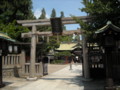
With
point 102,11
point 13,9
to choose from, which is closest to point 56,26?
point 102,11

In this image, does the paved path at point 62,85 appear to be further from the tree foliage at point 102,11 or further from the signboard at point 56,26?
the signboard at point 56,26

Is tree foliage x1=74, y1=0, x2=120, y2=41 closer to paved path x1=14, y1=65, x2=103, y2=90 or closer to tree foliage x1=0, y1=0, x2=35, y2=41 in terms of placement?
paved path x1=14, y1=65, x2=103, y2=90

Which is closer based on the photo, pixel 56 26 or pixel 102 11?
pixel 102 11

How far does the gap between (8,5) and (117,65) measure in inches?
693

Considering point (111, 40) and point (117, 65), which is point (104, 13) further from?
point (117, 65)

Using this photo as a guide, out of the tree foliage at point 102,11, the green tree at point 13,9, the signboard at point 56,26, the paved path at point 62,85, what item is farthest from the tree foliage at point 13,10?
the tree foliage at point 102,11

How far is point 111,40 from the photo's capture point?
772cm

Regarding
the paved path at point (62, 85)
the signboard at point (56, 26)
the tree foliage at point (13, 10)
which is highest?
the tree foliage at point (13, 10)

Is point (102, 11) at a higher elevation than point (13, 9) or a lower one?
lower

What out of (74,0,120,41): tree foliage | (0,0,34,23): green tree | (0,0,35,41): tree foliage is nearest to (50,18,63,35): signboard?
(74,0,120,41): tree foliage

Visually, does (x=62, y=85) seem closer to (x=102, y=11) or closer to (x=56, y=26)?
(x=56, y=26)

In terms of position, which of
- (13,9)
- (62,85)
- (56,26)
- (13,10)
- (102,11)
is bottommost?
(62,85)

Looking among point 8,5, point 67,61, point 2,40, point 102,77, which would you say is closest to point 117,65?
point 102,77

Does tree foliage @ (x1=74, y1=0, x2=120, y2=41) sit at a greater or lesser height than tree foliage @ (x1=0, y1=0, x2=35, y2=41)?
lesser
